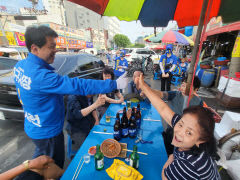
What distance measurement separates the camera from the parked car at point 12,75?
278 cm

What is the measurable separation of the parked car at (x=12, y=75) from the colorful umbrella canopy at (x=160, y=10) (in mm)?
2065

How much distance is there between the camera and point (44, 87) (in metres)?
1.25

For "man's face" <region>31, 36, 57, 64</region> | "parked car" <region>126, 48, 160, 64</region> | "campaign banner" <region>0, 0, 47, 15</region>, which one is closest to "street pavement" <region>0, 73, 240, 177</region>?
"man's face" <region>31, 36, 57, 64</region>

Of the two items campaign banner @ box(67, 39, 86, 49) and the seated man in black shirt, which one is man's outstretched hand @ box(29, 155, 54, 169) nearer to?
the seated man in black shirt

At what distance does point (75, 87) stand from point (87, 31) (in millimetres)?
40827

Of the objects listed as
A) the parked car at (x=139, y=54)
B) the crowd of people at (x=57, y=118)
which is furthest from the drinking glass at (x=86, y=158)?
the parked car at (x=139, y=54)

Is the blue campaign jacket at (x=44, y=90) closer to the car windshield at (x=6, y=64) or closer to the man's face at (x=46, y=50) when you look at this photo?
the man's face at (x=46, y=50)

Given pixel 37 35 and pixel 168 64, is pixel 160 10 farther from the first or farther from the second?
pixel 168 64

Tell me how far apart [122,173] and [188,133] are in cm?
78

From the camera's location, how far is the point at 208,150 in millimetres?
999

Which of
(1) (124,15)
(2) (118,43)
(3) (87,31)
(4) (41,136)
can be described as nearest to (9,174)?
(4) (41,136)

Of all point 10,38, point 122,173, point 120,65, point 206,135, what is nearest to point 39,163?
point 122,173

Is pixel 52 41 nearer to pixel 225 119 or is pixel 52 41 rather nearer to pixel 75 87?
pixel 75 87

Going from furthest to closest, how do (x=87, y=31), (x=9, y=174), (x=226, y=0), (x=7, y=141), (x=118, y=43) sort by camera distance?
1. (x=118, y=43)
2. (x=87, y=31)
3. (x=7, y=141)
4. (x=226, y=0)
5. (x=9, y=174)
